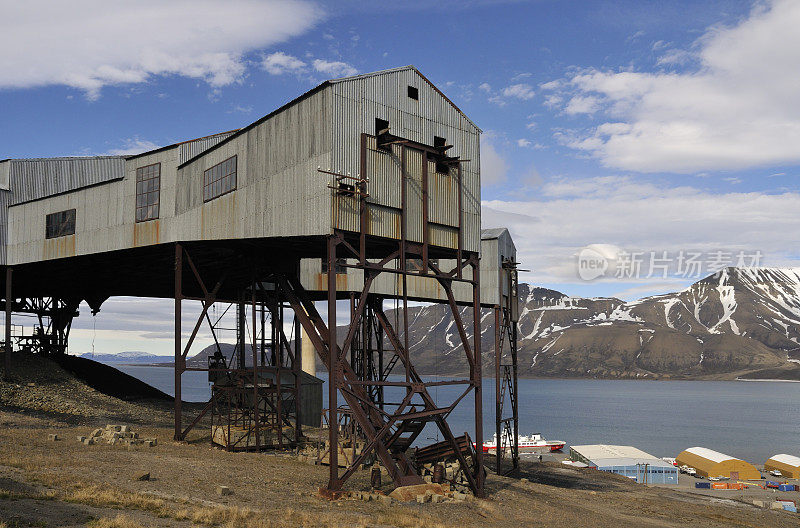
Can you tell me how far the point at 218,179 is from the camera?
33.3 meters

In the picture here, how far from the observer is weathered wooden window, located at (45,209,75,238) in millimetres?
42438

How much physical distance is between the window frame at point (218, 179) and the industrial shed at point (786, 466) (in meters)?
72.4

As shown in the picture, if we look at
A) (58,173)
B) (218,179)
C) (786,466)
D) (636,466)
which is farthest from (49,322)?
(786,466)

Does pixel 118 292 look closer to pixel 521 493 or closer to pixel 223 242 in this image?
pixel 223 242

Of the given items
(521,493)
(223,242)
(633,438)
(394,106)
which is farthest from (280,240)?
(633,438)

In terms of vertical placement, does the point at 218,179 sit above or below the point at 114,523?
above

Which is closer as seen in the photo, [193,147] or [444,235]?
[444,235]

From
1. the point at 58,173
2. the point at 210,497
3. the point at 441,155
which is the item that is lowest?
the point at 210,497

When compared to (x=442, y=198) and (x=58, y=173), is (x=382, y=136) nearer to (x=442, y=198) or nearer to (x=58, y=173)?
(x=442, y=198)

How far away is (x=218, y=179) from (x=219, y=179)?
3.6 inches

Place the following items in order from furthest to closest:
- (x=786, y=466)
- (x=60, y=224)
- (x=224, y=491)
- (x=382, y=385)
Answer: (x=786, y=466) → (x=60, y=224) → (x=382, y=385) → (x=224, y=491)

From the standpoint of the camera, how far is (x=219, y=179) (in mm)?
33281

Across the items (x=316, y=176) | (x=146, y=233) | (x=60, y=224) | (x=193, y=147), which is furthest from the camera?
(x=60, y=224)

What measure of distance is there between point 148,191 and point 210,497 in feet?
70.3
